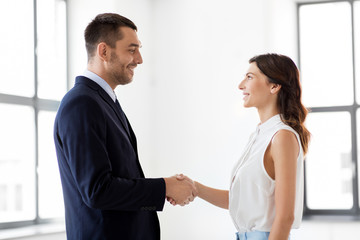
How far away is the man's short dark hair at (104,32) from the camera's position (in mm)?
2393

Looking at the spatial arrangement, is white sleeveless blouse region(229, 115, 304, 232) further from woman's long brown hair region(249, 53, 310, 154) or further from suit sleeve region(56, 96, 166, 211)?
suit sleeve region(56, 96, 166, 211)

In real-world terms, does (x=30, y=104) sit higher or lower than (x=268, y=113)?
higher

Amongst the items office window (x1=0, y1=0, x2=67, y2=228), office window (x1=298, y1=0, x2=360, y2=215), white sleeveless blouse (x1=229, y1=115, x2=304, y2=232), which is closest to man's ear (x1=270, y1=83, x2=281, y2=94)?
white sleeveless blouse (x1=229, y1=115, x2=304, y2=232)

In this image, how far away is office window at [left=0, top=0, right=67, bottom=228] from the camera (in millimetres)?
3986

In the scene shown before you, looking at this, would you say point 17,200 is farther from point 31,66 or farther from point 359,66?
point 359,66

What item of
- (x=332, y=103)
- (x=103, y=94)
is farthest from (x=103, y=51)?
(x=332, y=103)

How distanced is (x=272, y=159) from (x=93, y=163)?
0.80 metres

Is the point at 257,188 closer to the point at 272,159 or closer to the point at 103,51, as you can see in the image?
the point at 272,159

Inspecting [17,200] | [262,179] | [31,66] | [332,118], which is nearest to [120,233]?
[262,179]

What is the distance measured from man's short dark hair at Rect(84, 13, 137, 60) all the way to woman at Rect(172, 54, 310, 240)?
0.65 meters

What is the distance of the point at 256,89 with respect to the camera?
8.09 feet

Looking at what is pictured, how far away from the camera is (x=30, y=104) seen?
420 cm

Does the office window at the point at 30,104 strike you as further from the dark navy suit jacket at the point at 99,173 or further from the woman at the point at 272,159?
the woman at the point at 272,159

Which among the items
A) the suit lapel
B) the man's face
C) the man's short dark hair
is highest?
the man's short dark hair
